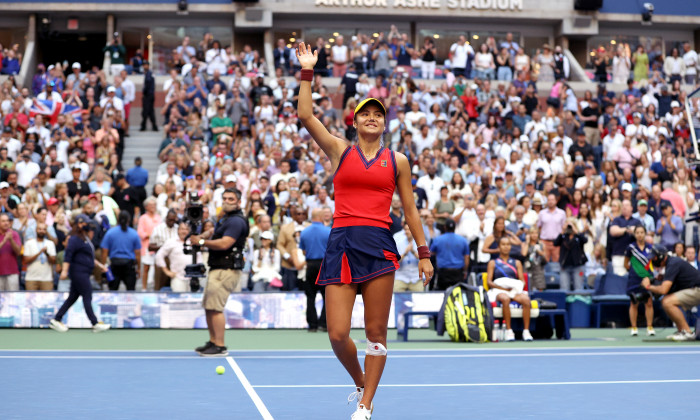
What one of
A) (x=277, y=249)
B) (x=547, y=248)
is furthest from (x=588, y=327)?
(x=277, y=249)

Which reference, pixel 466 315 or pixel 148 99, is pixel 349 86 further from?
pixel 466 315

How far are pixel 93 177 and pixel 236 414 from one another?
14.6m

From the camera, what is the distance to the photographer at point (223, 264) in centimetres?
1235

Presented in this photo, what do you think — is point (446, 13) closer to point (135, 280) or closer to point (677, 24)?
point (677, 24)

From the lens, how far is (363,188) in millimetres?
7211

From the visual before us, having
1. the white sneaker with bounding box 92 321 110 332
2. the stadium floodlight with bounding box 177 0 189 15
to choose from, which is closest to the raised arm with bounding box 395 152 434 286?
the white sneaker with bounding box 92 321 110 332

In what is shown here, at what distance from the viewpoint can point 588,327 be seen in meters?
19.1

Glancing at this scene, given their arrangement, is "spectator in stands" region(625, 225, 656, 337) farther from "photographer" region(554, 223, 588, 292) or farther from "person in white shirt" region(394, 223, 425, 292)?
"person in white shirt" region(394, 223, 425, 292)

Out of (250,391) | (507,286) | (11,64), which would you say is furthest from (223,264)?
(11,64)

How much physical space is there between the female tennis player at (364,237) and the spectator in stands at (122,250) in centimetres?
1184

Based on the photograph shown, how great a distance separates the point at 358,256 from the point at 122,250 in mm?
12121

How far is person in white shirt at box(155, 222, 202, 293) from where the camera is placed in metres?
18.6

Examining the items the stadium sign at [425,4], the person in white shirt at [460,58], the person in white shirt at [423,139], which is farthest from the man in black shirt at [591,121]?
the stadium sign at [425,4]

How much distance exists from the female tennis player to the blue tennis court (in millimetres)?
853
